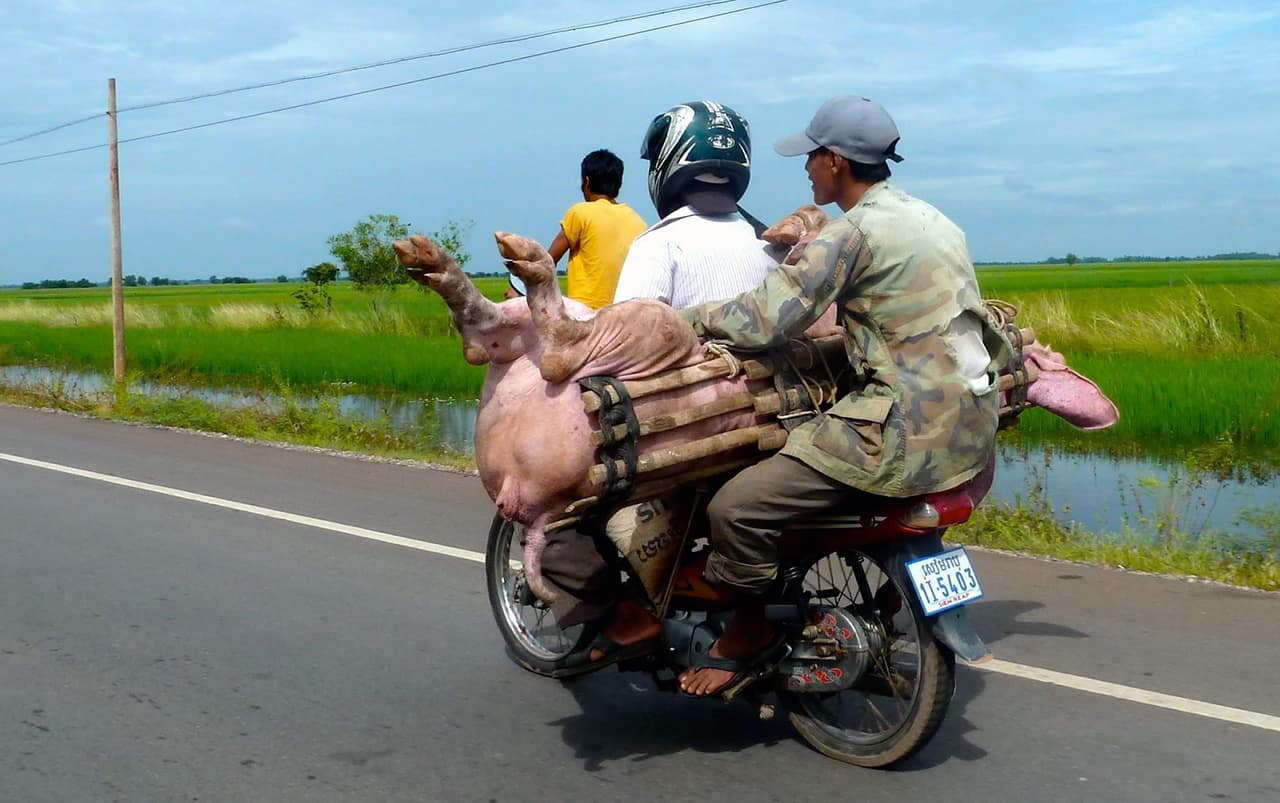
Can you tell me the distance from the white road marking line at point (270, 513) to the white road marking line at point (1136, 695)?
273cm

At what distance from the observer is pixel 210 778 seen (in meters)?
3.78

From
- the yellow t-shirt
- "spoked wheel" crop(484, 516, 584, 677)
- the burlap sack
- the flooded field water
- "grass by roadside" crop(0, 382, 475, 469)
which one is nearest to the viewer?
the burlap sack

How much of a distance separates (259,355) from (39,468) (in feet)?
42.4

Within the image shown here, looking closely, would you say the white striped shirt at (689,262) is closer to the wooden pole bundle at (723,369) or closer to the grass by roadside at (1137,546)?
the wooden pole bundle at (723,369)

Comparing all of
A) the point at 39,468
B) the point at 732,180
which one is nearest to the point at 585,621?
the point at 732,180

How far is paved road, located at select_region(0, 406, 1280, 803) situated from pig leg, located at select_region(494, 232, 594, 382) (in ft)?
4.12

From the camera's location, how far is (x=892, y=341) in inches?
136

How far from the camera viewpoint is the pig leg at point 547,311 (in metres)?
3.23

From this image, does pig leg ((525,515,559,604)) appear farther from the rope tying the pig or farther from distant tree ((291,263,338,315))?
distant tree ((291,263,338,315))

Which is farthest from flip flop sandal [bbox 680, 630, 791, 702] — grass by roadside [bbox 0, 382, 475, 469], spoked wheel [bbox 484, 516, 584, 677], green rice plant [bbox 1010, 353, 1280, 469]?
green rice plant [bbox 1010, 353, 1280, 469]

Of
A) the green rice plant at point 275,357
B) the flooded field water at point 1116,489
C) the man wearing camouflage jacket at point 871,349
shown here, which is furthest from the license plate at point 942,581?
the green rice plant at point 275,357

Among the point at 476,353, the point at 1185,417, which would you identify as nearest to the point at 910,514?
the point at 476,353

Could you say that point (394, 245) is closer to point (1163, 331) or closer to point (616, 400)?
point (616, 400)

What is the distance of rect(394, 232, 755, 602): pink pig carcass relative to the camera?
130 inches
